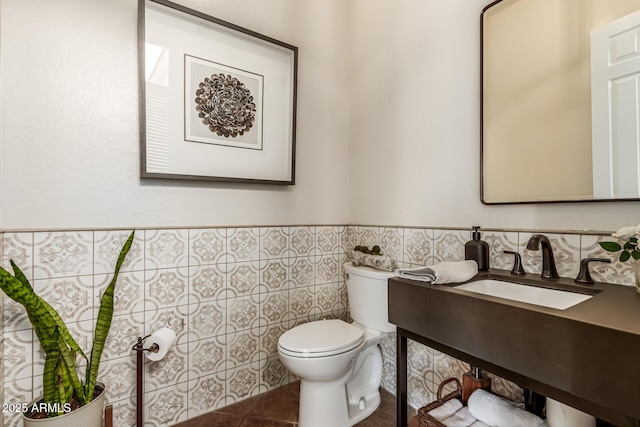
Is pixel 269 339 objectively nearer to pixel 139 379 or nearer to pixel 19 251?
pixel 139 379

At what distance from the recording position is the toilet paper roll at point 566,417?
2.84ft

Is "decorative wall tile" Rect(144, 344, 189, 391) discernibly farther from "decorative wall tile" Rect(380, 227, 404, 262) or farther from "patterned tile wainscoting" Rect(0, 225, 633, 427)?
"decorative wall tile" Rect(380, 227, 404, 262)

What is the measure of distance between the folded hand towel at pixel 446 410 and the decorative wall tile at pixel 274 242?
1.05 m

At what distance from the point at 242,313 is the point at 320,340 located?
50 centimetres

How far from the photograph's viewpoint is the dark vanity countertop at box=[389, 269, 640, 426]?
586 millimetres

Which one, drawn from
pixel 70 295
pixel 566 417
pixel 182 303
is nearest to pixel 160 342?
pixel 182 303

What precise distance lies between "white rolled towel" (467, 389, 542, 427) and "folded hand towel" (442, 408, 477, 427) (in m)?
0.02

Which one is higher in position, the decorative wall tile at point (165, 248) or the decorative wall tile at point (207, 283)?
the decorative wall tile at point (165, 248)

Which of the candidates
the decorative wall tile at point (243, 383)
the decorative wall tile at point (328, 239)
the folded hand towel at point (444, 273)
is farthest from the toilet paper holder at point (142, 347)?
the folded hand towel at point (444, 273)

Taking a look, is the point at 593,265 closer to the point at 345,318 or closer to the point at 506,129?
the point at 506,129

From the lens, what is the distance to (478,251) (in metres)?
1.21

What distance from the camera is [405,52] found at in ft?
5.49

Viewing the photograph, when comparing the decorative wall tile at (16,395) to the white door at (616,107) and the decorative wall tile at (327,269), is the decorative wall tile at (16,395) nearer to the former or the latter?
the decorative wall tile at (327,269)

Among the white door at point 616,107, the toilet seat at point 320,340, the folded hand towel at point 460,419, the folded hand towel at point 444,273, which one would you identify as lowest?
the folded hand towel at point 460,419
